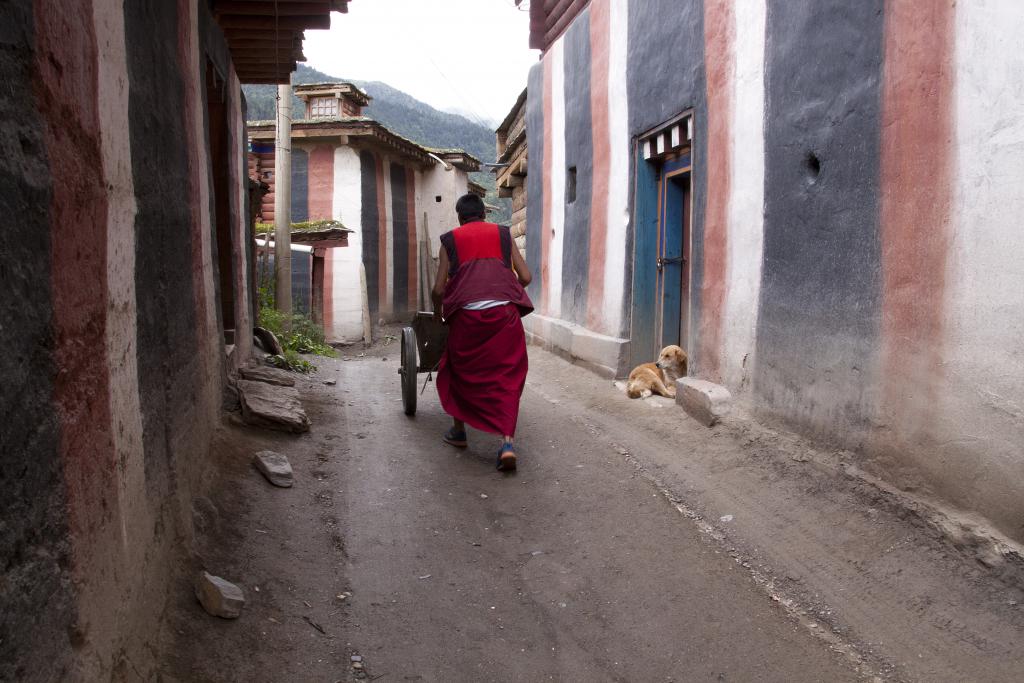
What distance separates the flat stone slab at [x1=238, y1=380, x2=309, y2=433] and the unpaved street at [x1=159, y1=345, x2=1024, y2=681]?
5.4 inches

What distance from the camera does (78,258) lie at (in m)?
1.79

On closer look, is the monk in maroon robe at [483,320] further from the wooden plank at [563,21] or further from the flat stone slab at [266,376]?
the wooden plank at [563,21]

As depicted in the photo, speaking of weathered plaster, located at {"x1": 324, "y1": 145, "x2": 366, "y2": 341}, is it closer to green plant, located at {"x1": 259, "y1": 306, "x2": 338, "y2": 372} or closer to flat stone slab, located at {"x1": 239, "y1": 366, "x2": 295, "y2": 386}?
green plant, located at {"x1": 259, "y1": 306, "x2": 338, "y2": 372}

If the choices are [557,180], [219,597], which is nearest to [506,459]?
[219,597]

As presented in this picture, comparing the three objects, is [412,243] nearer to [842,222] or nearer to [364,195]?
[364,195]

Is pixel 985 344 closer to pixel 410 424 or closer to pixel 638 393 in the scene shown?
pixel 638 393

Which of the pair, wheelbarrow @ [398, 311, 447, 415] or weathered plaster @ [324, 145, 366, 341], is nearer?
wheelbarrow @ [398, 311, 447, 415]

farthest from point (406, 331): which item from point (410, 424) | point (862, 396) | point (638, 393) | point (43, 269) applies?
point (43, 269)

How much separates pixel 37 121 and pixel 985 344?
3095mm

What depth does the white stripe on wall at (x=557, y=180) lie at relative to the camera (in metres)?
9.27

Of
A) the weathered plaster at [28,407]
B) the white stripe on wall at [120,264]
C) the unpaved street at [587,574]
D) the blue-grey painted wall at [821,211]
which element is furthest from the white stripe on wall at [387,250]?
the weathered plaster at [28,407]

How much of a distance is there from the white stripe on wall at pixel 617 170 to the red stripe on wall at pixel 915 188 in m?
3.61

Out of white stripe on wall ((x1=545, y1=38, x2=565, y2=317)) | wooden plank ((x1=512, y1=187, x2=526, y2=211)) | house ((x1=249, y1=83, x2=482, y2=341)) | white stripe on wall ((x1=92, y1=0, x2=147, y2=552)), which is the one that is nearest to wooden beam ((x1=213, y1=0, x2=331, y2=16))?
white stripe on wall ((x1=92, y1=0, x2=147, y2=552))

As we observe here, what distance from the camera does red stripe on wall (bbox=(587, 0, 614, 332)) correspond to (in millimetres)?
7676
